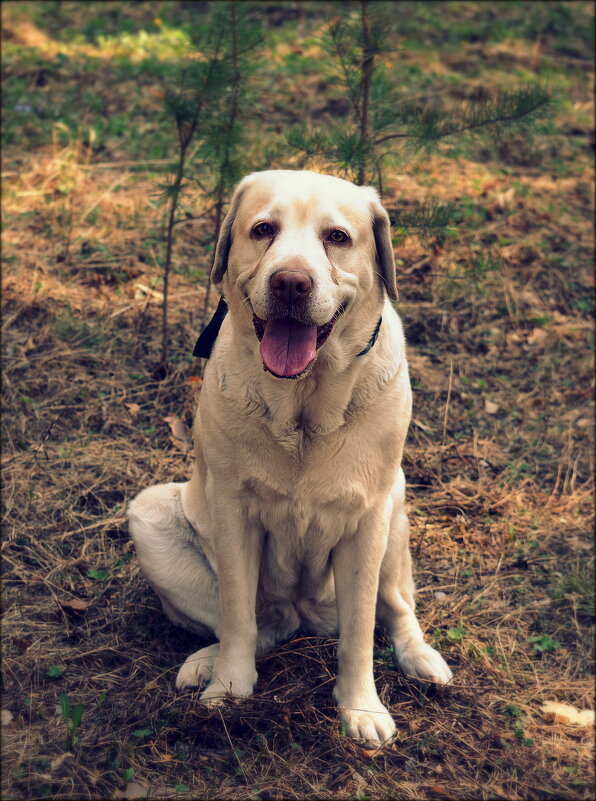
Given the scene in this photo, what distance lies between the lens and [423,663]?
125 inches

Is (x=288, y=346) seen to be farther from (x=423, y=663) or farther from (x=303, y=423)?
(x=423, y=663)

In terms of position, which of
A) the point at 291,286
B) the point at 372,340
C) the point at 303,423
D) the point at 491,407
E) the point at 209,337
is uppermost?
the point at 291,286

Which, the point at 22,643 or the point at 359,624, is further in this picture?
the point at 22,643

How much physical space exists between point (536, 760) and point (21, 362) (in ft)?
10.9

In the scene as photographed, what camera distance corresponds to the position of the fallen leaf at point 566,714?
3.11m

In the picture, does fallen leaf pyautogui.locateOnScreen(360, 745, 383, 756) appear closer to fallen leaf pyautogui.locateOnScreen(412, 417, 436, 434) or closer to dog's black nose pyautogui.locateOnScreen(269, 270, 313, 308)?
dog's black nose pyautogui.locateOnScreen(269, 270, 313, 308)

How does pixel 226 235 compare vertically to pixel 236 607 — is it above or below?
above

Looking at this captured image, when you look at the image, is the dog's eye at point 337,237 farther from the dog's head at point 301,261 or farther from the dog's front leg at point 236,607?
the dog's front leg at point 236,607

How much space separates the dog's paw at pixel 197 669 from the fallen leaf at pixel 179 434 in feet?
4.55

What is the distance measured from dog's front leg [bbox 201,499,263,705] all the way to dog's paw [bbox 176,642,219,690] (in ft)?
0.22

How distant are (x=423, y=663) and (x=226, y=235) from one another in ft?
5.85

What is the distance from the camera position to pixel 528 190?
→ 6.39m

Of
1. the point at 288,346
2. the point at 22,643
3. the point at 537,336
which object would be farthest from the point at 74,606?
the point at 537,336

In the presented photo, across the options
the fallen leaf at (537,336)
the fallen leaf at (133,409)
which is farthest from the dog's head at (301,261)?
the fallen leaf at (537,336)
